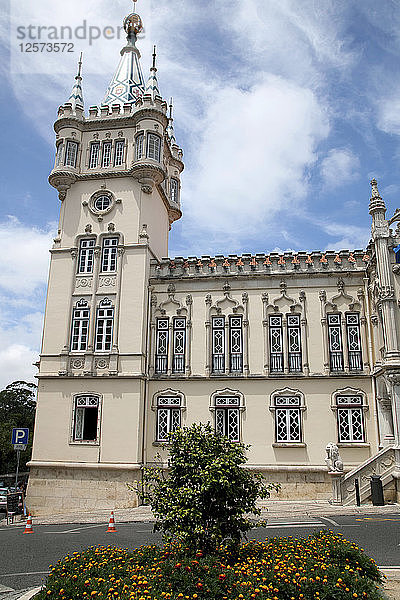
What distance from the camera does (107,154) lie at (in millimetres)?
27328

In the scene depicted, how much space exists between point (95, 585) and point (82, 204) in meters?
22.1

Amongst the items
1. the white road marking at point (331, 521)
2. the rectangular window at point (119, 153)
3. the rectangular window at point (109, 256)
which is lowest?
the white road marking at point (331, 521)

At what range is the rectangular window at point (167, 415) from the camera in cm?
2384

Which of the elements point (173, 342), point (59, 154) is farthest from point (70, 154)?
point (173, 342)

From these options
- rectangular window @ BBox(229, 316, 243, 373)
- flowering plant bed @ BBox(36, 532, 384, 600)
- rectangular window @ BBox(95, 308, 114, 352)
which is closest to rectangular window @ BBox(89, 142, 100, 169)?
rectangular window @ BBox(95, 308, 114, 352)

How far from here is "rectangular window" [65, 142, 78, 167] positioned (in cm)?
2717

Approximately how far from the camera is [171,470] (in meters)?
8.90

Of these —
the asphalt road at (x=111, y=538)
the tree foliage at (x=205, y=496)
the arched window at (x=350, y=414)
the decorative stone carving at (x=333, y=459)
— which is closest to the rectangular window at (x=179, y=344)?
the arched window at (x=350, y=414)

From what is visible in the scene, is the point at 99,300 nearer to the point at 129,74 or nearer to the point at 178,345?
the point at 178,345

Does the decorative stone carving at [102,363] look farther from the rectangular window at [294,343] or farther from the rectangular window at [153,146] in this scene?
the rectangular window at [153,146]

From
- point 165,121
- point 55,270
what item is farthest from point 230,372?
point 165,121

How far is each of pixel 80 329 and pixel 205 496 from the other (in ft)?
58.8

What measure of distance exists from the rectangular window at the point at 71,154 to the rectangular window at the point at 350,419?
1904 centimetres

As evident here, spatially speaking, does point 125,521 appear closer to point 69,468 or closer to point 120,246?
point 69,468
